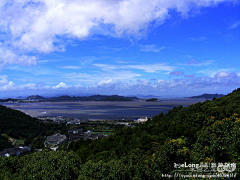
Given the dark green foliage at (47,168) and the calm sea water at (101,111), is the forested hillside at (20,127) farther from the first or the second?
the dark green foliage at (47,168)

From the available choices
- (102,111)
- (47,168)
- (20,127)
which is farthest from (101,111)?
(47,168)

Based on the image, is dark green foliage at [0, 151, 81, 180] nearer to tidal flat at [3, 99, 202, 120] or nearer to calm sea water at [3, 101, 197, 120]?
tidal flat at [3, 99, 202, 120]

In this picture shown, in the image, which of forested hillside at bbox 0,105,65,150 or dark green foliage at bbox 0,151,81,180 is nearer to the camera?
dark green foliage at bbox 0,151,81,180

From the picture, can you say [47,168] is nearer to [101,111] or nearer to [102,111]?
[102,111]

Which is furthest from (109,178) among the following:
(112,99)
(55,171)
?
(112,99)

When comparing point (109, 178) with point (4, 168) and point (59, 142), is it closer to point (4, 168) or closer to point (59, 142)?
point (4, 168)

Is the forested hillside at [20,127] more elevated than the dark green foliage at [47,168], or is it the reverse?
the dark green foliage at [47,168]

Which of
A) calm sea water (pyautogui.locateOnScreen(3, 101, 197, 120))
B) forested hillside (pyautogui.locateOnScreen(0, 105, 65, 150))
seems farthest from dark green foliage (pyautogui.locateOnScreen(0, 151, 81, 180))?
calm sea water (pyautogui.locateOnScreen(3, 101, 197, 120))

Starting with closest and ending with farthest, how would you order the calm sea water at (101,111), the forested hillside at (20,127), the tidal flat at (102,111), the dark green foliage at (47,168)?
the dark green foliage at (47,168) < the forested hillside at (20,127) < the tidal flat at (102,111) < the calm sea water at (101,111)

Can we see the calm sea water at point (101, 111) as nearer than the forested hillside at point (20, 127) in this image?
No

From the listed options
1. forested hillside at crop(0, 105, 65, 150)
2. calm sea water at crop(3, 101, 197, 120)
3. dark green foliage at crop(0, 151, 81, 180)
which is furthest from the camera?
calm sea water at crop(3, 101, 197, 120)

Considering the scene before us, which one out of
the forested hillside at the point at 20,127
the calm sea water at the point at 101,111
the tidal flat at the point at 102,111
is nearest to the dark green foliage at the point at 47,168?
the forested hillside at the point at 20,127
